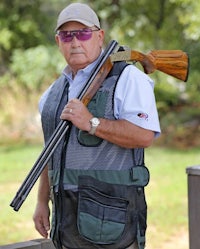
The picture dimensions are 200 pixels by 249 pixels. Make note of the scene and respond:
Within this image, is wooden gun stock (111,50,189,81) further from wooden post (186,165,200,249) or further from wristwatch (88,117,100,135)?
wooden post (186,165,200,249)

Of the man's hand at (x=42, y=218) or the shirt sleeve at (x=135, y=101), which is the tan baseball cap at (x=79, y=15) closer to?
the shirt sleeve at (x=135, y=101)

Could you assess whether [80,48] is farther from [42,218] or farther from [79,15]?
[42,218]

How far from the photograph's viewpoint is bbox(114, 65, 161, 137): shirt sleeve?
2221 mm

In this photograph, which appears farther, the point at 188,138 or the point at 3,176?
the point at 188,138

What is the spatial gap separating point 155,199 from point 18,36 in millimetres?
6270

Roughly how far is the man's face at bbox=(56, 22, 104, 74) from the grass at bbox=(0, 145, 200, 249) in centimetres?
347

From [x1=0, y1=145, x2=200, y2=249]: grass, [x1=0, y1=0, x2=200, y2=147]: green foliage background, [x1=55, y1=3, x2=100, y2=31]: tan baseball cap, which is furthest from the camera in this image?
[x1=0, y1=0, x2=200, y2=147]: green foliage background

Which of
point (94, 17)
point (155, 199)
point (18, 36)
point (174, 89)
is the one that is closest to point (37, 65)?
point (18, 36)

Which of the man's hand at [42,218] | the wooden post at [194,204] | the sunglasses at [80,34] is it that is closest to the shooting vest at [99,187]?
the sunglasses at [80,34]

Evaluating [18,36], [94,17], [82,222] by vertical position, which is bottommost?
[82,222]

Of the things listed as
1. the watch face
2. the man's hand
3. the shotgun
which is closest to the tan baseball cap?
the shotgun

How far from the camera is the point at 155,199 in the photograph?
24.3 ft

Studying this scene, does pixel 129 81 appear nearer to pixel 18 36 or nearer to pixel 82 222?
pixel 82 222

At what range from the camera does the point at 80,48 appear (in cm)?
231
